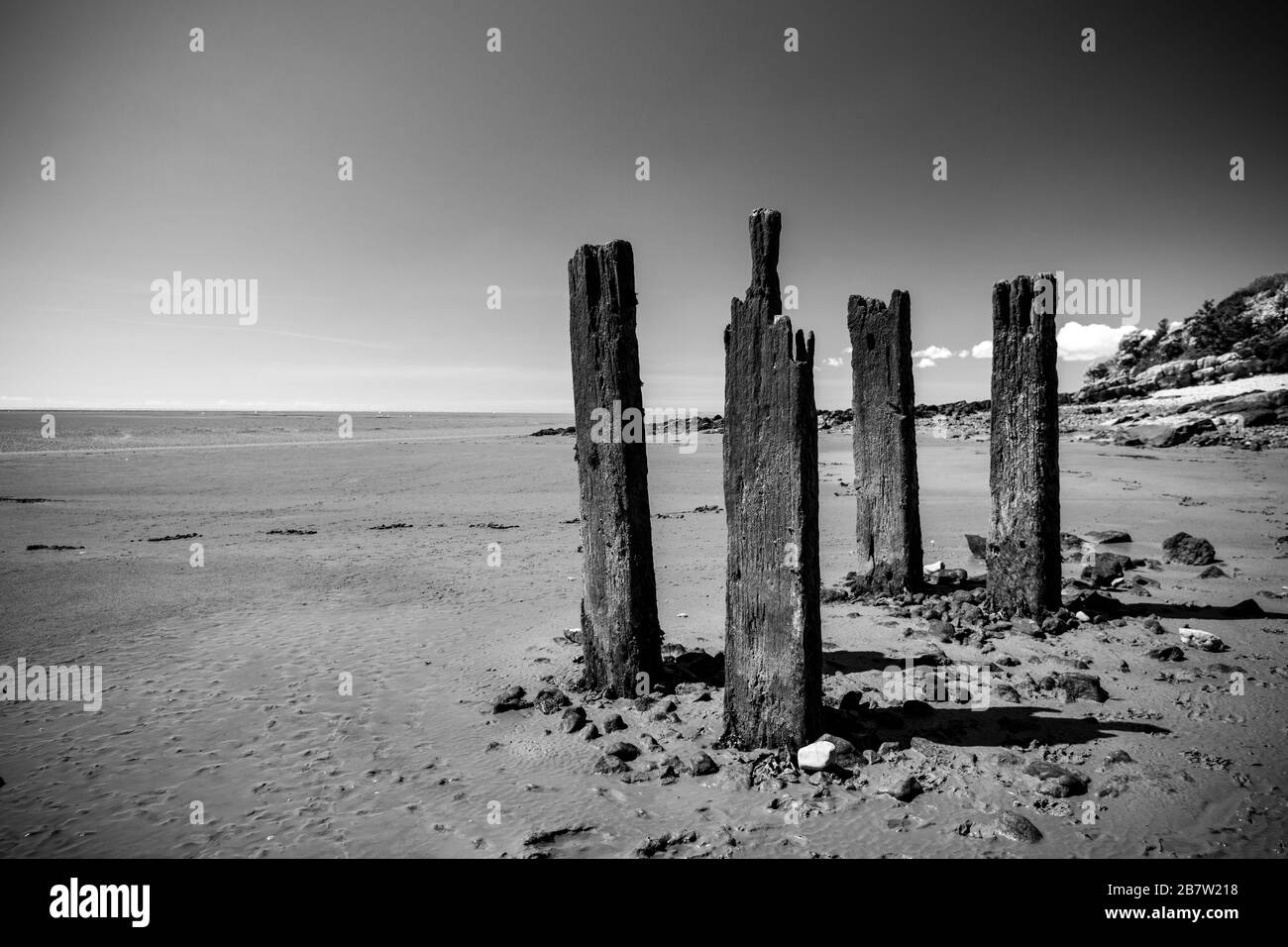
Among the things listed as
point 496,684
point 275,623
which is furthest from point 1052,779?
point 275,623

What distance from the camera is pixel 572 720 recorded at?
17.9 ft

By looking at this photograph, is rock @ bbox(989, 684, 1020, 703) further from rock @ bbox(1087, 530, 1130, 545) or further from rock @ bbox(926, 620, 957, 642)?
rock @ bbox(1087, 530, 1130, 545)

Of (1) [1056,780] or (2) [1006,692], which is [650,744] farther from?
(2) [1006,692]

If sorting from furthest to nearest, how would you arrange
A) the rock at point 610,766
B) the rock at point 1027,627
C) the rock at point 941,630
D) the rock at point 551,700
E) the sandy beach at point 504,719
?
the rock at point 941,630 < the rock at point 1027,627 < the rock at point 551,700 < the rock at point 610,766 < the sandy beach at point 504,719

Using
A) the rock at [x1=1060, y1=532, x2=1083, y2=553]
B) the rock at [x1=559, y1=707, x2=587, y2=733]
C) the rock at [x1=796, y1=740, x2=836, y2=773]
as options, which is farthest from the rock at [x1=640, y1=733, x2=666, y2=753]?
the rock at [x1=1060, y1=532, x2=1083, y2=553]

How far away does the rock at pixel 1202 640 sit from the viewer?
21.7 ft

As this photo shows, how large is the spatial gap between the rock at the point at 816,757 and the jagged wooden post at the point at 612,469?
1751mm

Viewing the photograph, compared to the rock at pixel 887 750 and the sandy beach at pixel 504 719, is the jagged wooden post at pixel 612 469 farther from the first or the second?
the rock at pixel 887 750

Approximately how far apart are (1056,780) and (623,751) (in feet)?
10.0

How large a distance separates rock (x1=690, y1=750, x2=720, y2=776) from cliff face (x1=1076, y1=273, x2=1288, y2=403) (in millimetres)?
42143

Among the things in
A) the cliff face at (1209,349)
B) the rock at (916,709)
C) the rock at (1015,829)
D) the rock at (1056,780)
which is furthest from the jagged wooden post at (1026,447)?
the cliff face at (1209,349)

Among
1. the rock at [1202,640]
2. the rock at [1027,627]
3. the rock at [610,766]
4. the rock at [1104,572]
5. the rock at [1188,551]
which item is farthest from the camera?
the rock at [1188,551]

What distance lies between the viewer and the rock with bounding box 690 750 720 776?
4652 millimetres

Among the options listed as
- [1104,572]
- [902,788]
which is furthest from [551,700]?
[1104,572]
